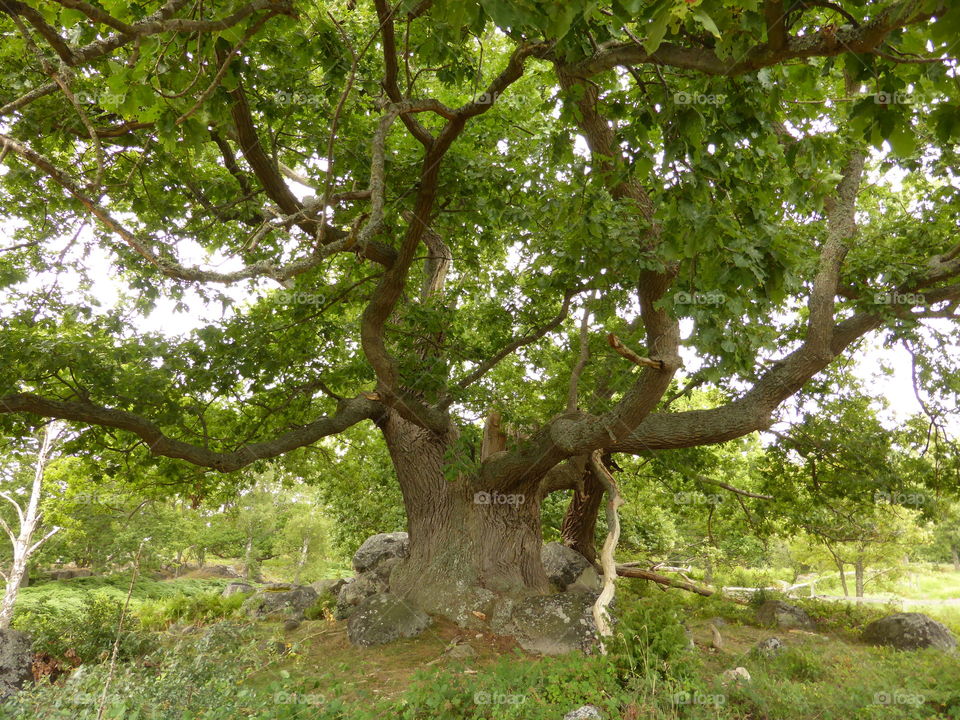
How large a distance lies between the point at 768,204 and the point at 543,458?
4896 millimetres

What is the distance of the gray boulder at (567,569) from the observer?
9953 millimetres

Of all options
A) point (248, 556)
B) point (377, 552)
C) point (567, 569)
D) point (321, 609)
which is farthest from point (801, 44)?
point (248, 556)

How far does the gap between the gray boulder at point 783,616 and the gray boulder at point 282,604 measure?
30.3 ft

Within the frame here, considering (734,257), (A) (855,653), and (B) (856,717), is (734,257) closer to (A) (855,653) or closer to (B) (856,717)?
(B) (856,717)

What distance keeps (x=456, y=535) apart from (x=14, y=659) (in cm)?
587

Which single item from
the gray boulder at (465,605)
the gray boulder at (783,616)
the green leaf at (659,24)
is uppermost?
the green leaf at (659,24)

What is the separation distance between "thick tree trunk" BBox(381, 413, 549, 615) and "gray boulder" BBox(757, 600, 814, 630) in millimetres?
5021

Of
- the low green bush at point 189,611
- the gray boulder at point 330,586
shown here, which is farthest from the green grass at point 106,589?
the gray boulder at point 330,586

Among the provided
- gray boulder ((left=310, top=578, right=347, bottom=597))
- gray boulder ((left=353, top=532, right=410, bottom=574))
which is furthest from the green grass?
gray boulder ((left=353, top=532, right=410, bottom=574))

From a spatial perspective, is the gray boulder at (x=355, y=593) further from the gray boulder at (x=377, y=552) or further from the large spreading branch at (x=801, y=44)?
the large spreading branch at (x=801, y=44)

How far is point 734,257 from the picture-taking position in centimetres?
363

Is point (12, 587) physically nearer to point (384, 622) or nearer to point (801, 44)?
point (384, 622)

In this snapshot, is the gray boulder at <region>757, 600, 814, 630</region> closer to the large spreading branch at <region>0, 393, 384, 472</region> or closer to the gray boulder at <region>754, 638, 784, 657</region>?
the gray boulder at <region>754, 638, 784, 657</region>

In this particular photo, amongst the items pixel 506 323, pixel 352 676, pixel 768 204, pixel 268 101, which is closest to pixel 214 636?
pixel 352 676
